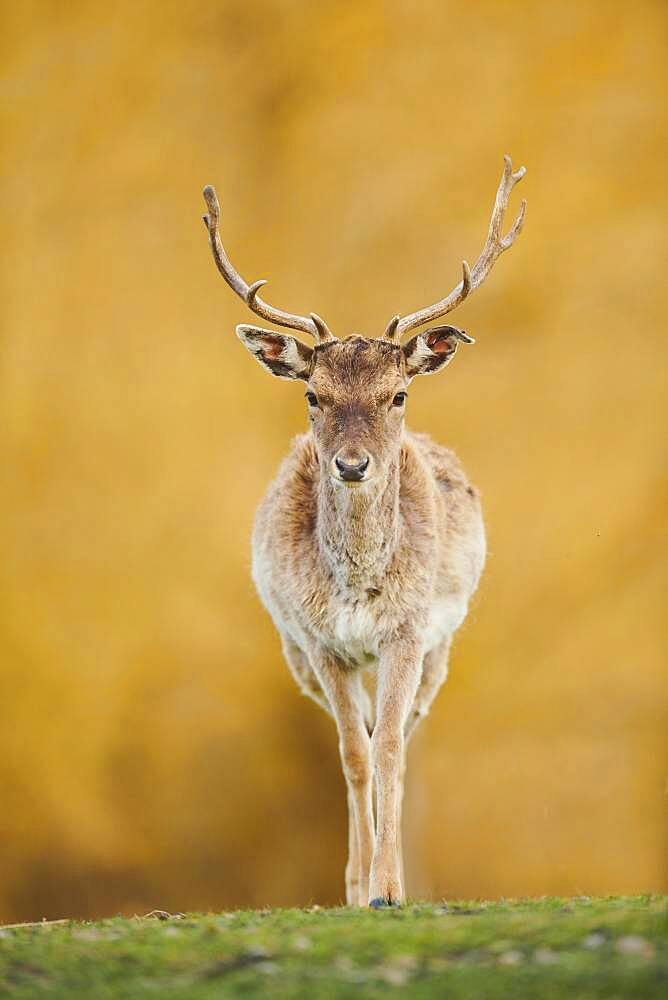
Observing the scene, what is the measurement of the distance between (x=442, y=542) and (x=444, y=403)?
161 inches

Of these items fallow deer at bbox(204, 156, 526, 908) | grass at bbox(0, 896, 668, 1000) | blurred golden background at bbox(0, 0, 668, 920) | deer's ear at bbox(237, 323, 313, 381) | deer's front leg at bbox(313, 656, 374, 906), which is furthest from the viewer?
blurred golden background at bbox(0, 0, 668, 920)

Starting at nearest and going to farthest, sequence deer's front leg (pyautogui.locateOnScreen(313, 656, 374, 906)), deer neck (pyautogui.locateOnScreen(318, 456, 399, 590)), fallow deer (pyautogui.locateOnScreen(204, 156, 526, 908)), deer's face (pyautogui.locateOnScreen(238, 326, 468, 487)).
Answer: deer's face (pyautogui.locateOnScreen(238, 326, 468, 487)) → fallow deer (pyautogui.locateOnScreen(204, 156, 526, 908)) → deer neck (pyautogui.locateOnScreen(318, 456, 399, 590)) → deer's front leg (pyautogui.locateOnScreen(313, 656, 374, 906))

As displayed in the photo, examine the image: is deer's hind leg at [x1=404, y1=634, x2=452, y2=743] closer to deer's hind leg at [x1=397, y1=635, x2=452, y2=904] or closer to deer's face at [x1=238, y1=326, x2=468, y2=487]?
deer's hind leg at [x1=397, y1=635, x2=452, y2=904]

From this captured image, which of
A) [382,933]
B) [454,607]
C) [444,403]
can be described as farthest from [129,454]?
[382,933]

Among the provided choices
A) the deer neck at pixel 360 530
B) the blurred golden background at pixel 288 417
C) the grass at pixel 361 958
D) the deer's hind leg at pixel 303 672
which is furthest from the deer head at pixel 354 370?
the blurred golden background at pixel 288 417

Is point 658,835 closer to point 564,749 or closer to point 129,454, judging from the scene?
point 564,749

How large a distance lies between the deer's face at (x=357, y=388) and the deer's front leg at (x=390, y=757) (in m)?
1.00

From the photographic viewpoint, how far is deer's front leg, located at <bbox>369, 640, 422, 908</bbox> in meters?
7.42

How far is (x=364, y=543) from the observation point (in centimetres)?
825

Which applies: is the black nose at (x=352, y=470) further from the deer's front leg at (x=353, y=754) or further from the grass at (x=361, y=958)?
the grass at (x=361, y=958)

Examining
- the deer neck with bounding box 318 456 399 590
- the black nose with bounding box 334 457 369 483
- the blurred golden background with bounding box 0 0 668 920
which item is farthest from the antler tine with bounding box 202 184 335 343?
the blurred golden background with bounding box 0 0 668 920

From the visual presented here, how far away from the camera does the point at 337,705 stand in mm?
8461

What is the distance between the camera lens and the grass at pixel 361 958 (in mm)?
4711

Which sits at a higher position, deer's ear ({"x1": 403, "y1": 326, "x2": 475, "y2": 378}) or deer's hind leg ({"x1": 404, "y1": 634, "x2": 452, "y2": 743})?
deer's ear ({"x1": 403, "y1": 326, "x2": 475, "y2": 378})
